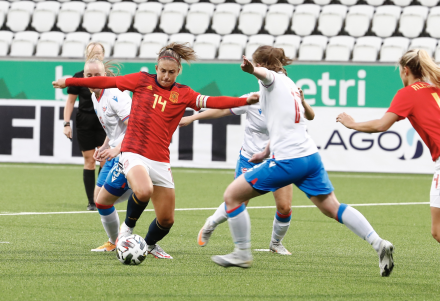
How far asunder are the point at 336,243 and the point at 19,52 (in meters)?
12.2

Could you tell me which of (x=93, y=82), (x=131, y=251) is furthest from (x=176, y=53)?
(x=131, y=251)

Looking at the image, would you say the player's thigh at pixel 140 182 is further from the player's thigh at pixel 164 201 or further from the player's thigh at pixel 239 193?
the player's thigh at pixel 239 193

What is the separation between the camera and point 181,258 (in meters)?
5.64

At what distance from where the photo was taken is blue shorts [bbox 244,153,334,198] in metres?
4.84

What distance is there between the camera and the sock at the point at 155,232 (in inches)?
222

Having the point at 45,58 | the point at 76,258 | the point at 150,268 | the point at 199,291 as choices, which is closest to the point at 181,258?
the point at 150,268

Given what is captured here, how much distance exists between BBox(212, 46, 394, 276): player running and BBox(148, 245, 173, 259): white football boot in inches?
28.3

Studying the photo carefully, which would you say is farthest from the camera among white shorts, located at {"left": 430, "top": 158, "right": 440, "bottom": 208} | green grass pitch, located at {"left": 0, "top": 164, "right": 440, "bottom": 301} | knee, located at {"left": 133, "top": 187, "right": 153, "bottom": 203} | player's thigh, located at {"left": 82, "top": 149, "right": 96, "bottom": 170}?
player's thigh, located at {"left": 82, "top": 149, "right": 96, "bottom": 170}

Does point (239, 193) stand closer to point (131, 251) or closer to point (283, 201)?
point (131, 251)

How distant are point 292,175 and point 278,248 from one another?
1419 mm

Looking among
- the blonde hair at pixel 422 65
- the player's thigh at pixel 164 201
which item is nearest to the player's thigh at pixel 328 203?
the blonde hair at pixel 422 65

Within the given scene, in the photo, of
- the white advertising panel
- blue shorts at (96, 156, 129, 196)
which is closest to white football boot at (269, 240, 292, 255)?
blue shorts at (96, 156, 129, 196)

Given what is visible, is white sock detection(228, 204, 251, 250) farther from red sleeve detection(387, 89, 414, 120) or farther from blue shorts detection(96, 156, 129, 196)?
red sleeve detection(387, 89, 414, 120)

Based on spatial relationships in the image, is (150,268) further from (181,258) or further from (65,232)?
(65,232)
